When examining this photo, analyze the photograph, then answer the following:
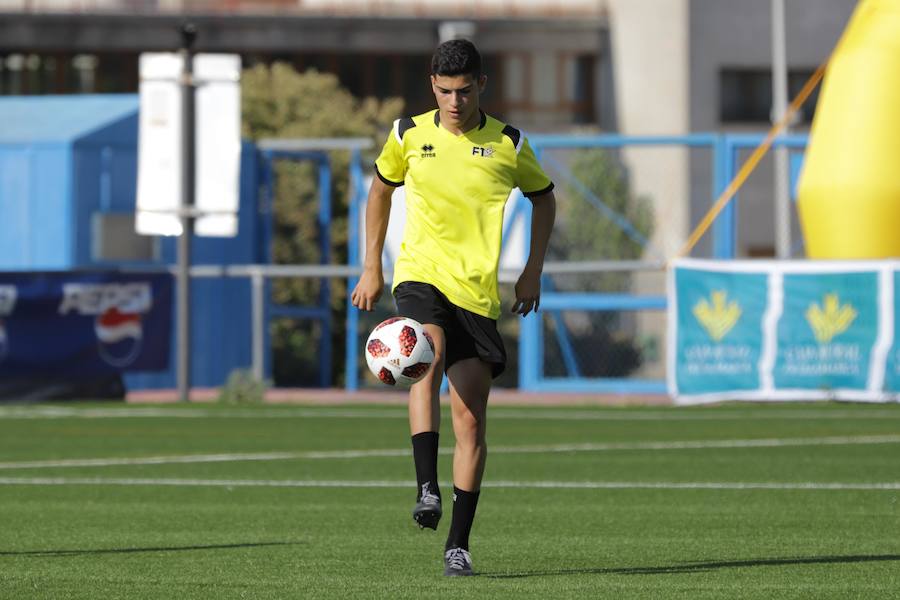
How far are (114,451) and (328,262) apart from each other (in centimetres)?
1580

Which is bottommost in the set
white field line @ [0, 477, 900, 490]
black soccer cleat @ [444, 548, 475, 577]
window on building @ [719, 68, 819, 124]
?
white field line @ [0, 477, 900, 490]

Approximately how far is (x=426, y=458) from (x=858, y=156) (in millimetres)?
17488

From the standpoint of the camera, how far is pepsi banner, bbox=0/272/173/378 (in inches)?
998

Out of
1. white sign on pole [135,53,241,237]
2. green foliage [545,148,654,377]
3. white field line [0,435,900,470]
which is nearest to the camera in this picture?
white field line [0,435,900,470]

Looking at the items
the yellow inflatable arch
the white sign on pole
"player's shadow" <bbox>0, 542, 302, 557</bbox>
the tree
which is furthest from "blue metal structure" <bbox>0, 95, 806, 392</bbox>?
"player's shadow" <bbox>0, 542, 302, 557</bbox>

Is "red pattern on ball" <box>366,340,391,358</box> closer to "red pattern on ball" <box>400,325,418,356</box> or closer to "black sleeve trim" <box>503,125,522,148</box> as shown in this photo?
"red pattern on ball" <box>400,325,418,356</box>

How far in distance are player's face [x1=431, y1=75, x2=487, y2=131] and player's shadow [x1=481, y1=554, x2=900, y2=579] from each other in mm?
1827

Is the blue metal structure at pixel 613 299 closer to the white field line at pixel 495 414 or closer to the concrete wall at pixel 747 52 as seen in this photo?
the white field line at pixel 495 414

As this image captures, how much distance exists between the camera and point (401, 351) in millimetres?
8523

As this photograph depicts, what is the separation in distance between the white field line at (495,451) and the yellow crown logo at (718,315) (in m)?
6.16

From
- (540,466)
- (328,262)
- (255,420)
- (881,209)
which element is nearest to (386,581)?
(540,466)

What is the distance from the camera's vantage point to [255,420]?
21203 millimetres

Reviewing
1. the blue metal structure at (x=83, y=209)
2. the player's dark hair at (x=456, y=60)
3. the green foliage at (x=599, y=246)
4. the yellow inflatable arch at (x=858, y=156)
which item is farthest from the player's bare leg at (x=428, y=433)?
the green foliage at (x=599, y=246)

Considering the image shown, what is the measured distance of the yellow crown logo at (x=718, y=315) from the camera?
24.2 m
